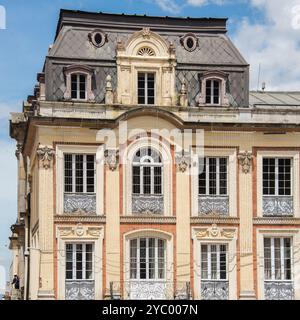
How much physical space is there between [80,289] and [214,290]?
16.9 ft

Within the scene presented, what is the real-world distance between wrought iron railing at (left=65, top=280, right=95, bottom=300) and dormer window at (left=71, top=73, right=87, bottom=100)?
23.7 ft

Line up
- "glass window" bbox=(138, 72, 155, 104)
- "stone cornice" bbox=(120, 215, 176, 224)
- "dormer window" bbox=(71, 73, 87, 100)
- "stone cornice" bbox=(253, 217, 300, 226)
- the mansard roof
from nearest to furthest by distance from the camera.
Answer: "stone cornice" bbox=(120, 215, 176, 224)
"stone cornice" bbox=(253, 217, 300, 226)
"dormer window" bbox=(71, 73, 87, 100)
"glass window" bbox=(138, 72, 155, 104)
the mansard roof

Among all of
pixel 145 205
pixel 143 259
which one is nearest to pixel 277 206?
pixel 145 205

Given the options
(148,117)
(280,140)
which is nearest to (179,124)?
(148,117)

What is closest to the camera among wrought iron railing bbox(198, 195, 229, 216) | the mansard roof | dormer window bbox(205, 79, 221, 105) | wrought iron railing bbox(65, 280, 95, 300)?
wrought iron railing bbox(65, 280, 95, 300)

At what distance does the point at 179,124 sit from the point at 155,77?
2.31 meters

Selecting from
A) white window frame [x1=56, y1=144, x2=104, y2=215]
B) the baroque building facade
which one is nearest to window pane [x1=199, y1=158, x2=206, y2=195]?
the baroque building facade

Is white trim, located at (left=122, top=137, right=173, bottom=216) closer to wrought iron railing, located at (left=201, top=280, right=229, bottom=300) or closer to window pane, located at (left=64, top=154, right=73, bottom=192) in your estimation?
window pane, located at (left=64, top=154, right=73, bottom=192)

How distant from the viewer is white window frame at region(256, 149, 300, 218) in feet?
124

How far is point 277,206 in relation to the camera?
37.9 m

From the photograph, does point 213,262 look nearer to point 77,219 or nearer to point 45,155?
point 77,219

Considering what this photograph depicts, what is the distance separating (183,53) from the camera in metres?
39.3

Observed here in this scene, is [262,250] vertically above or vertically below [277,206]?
below

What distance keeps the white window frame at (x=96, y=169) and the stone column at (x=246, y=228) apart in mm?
5447
